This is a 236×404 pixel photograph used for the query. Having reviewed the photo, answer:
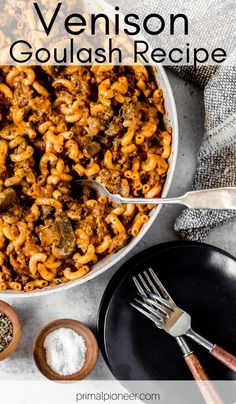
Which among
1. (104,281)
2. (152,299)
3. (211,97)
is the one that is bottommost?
(104,281)

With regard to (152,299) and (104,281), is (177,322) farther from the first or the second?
(104,281)

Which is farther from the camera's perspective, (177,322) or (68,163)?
(177,322)

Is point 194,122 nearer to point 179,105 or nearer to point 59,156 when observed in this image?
point 179,105

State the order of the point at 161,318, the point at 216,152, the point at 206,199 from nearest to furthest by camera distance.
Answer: the point at 206,199 → the point at 161,318 → the point at 216,152

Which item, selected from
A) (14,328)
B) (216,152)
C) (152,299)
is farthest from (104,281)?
(216,152)

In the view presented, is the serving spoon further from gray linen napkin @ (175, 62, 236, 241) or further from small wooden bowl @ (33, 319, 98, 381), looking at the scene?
small wooden bowl @ (33, 319, 98, 381)

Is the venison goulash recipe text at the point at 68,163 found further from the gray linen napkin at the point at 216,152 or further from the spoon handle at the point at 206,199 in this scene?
the gray linen napkin at the point at 216,152

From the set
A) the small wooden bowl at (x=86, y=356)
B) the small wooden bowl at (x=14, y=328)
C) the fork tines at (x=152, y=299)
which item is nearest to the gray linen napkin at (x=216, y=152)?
the fork tines at (x=152, y=299)
